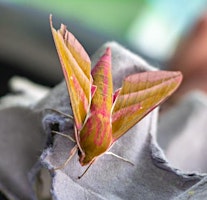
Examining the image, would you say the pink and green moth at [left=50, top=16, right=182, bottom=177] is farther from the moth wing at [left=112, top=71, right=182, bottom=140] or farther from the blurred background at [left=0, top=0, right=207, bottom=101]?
the blurred background at [left=0, top=0, right=207, bottom=101]

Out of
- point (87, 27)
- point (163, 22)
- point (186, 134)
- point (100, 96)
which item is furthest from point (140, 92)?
point (163, 22)

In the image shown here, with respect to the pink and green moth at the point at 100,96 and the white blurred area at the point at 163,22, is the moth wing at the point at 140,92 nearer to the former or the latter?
the pink and green moth at the point at 100,96

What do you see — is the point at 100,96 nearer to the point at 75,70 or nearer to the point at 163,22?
the point at 75,70

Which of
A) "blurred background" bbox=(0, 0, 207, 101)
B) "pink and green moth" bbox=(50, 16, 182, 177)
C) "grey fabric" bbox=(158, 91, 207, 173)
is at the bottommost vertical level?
"blurred background" bbox=(0, 0, 207, 101)

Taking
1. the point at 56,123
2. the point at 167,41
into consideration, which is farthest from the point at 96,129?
the point at 167,41

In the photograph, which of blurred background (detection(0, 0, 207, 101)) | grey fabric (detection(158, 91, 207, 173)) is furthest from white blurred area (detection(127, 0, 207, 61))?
grey fabric (detection(158, 91, 207, 173))

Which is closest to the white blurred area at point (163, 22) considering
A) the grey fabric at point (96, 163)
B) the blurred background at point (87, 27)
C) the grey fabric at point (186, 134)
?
the blurred background at point (87, 27)
